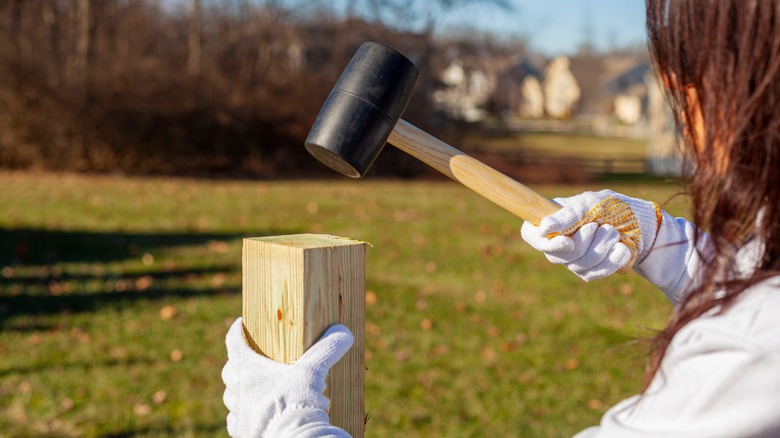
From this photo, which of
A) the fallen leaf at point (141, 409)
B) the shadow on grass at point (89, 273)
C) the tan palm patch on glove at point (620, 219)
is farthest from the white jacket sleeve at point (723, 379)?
the shadow on grass at point (89, 273)

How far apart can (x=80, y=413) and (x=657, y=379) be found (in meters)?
4.01

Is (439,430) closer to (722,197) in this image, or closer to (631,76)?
(722,197)

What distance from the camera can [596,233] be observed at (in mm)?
1833

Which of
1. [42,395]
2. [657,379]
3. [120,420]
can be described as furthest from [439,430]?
[657,379]

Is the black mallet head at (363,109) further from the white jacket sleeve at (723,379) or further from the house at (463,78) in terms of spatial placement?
the house at (463,78)

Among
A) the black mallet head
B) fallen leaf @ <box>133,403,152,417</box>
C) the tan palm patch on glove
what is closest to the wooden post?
the black mallet head

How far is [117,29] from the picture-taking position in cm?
2111

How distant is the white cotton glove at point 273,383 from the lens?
1.44 m

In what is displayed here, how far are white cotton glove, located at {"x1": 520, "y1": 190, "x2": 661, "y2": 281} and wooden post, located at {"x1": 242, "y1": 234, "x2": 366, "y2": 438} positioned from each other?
458 mm

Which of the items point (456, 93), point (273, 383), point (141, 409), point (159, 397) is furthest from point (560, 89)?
point (273, 383)

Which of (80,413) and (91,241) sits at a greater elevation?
(80,413)

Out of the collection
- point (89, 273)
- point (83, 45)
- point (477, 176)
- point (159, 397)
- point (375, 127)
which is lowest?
point (89, 273)

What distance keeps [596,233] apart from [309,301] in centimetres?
73

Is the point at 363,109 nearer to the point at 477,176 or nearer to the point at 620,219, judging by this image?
the point at 477,176
